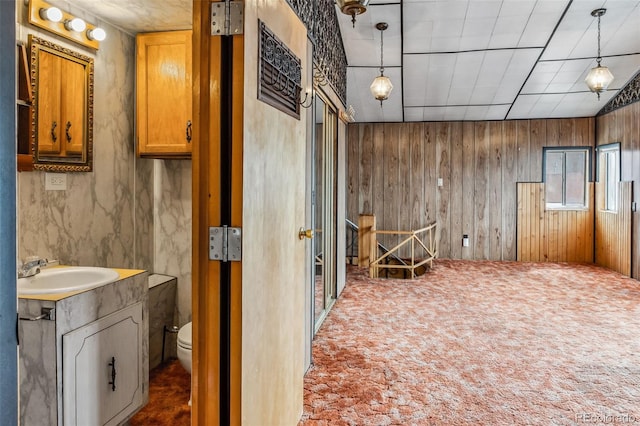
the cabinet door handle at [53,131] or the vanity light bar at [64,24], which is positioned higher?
the vanity light bar at [64,24]

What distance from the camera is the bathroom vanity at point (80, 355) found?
62.9 inches

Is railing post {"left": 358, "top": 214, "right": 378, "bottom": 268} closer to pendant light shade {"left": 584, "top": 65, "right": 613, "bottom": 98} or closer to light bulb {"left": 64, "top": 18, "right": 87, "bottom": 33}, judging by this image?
pendant light shade {"left": 584, "top": 65, "right": 613, "bottom": 98}

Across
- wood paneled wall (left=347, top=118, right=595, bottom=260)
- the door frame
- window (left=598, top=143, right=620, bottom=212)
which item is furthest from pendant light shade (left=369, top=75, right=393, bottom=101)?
the door frame

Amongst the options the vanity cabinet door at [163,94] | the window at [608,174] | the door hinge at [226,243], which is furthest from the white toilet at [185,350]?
the window at [608,174]

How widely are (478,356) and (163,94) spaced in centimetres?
286

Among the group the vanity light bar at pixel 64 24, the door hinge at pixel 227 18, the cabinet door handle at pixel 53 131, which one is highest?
the vanity light bar at pixel 64 24

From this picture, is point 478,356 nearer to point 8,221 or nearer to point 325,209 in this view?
point 325,209

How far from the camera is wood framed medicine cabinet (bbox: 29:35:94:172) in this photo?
2.26 meters

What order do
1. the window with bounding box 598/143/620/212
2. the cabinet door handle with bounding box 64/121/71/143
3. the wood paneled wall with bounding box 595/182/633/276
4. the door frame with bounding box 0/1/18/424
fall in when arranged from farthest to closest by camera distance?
the window with bounding box 598/143/620/212 → the wood paneled wall with bounding box 595/182/633/276 → the cabinet door handle with bounding box 64/121/71/143 → the door frame with bounding box 0/1/18/424

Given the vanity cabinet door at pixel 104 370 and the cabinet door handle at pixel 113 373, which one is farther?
the cabinet door handle at pixel 113 373

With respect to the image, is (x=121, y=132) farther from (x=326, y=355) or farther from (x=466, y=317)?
(x=466, y=317)

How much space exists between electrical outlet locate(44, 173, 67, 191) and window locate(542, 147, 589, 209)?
701 cm

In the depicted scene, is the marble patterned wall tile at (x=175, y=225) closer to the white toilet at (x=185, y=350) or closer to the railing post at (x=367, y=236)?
the white toilet at (x=185, y=350)

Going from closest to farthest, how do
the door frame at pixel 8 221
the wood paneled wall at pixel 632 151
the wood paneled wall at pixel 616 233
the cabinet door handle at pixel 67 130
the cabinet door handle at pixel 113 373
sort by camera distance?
the door frame at pixel 8 221 < the cabinet door handle at pixel 113 373 < the cabinet door handle at pixel 67 130 < the wood paneled wall at pixel 632 151 < the wood paneled wall at pixel 616 233
